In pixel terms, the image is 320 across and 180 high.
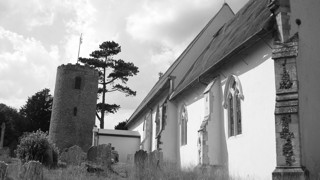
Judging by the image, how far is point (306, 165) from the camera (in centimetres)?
1015

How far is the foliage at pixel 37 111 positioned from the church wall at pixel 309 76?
43773mm

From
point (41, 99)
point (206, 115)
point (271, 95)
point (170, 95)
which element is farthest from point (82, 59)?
point (271, 95)

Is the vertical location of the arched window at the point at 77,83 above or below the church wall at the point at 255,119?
above

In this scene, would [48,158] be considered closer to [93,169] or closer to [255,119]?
[93,169]

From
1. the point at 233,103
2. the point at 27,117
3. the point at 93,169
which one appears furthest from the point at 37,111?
the point at 233,103

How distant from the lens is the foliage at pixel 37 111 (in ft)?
164

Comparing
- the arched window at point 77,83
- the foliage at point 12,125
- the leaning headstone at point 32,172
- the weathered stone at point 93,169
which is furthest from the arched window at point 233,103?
the foliage at point 12,125

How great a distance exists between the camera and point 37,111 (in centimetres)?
5075

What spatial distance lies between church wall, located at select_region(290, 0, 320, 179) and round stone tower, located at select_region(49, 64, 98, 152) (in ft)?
97.4

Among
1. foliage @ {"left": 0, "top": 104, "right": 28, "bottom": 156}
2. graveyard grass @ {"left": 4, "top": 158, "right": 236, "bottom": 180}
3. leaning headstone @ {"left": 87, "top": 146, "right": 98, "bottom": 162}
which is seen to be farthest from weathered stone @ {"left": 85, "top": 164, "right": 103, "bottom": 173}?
foliage @ {"left": 0, "top": 104, "right": 28, "bottom": 156}

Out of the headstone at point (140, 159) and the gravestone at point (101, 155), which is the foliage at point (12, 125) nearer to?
the gravestone at point (101, 155)

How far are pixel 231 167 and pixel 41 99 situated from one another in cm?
4303

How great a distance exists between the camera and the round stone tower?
37.3 metres

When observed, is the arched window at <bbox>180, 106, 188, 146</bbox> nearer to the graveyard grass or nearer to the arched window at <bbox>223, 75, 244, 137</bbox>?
the arched window at <bbox>223, 75, 244, 137</bbox>
